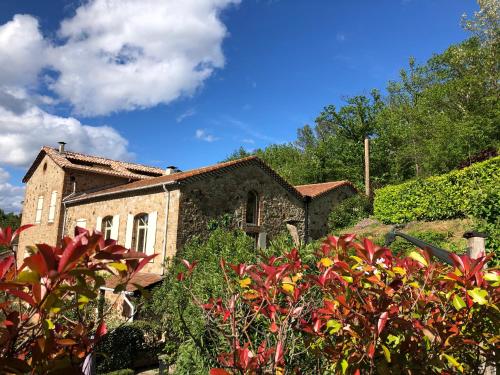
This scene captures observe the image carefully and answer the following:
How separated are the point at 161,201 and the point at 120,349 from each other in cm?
536

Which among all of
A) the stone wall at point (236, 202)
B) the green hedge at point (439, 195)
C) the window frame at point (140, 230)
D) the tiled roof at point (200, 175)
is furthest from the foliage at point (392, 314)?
the window frame at point (140, 230)

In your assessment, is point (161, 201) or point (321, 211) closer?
point (161, 201)

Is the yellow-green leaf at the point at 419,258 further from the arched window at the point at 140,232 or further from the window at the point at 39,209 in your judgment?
the window at the point at 39,209

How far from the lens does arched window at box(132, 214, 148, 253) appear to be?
48.4 feet

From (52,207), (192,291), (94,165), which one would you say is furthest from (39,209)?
(192,291)

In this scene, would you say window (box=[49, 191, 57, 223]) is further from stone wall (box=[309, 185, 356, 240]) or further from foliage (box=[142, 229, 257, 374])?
stone wall (box=[309, 185, 356, 240])

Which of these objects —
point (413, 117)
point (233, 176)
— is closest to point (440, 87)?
point (413, 117)

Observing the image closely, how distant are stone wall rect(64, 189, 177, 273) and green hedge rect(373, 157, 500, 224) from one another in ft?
33.9

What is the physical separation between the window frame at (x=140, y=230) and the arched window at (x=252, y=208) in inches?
165

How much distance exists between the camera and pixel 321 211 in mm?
19859

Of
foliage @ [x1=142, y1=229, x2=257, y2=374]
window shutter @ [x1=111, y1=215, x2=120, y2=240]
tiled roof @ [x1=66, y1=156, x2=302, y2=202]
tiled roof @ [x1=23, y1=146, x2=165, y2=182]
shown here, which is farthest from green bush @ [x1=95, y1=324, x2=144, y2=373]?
tiled roof @ [x1=23, y1=146, x2=165, y2=182]

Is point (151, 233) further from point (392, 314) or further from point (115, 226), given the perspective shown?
point (392, 314)

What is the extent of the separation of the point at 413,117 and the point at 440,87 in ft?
9.17

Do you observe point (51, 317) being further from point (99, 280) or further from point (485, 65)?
point (485, 65)
